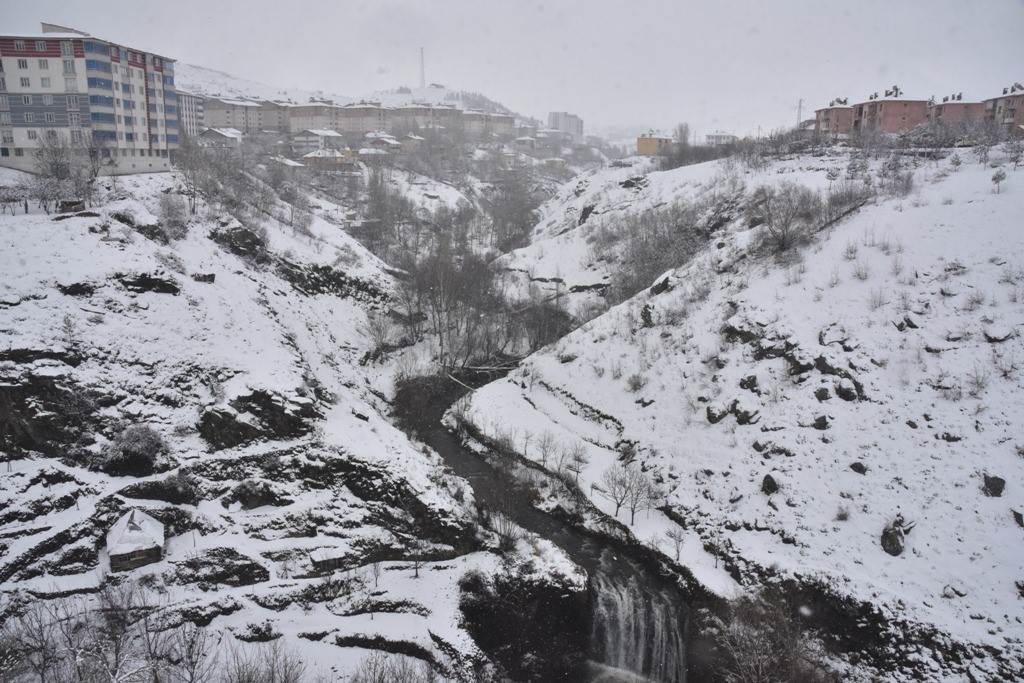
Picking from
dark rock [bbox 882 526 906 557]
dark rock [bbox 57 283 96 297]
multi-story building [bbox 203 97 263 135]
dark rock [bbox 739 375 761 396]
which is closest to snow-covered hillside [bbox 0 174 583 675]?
dark rock [bbox 57 283 96 297]

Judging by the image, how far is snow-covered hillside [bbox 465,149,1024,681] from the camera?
626 inches

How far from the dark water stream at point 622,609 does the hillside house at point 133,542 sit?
36.3ft

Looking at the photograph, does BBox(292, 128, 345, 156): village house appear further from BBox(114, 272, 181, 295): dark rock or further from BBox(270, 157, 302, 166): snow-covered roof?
BBox(114, 272, 181, 295): dark rock

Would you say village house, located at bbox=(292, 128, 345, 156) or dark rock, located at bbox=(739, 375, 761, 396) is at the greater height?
village house, located at bbox=(292, 128, 345, 156)

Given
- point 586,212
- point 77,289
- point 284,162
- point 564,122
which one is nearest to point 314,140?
point 284,162

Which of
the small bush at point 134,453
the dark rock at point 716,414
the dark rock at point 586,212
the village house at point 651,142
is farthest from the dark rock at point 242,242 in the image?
the village house at point 651,142

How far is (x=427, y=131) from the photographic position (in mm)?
98562

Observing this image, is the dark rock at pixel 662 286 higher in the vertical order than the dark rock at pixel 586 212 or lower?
lower

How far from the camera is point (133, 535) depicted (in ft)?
59.5

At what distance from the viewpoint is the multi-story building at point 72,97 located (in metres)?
36.5

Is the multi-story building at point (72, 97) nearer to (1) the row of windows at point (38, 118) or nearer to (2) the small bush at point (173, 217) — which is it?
(1) the row of windows at point (38, 118)

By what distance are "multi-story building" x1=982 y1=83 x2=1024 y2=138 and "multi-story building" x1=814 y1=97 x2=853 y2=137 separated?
10.2m

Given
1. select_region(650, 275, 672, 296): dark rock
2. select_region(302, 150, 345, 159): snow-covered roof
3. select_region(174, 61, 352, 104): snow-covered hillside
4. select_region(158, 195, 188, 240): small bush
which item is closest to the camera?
select_region(158, 195, 188, 240): small bush

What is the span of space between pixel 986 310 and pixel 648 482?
13.3m
